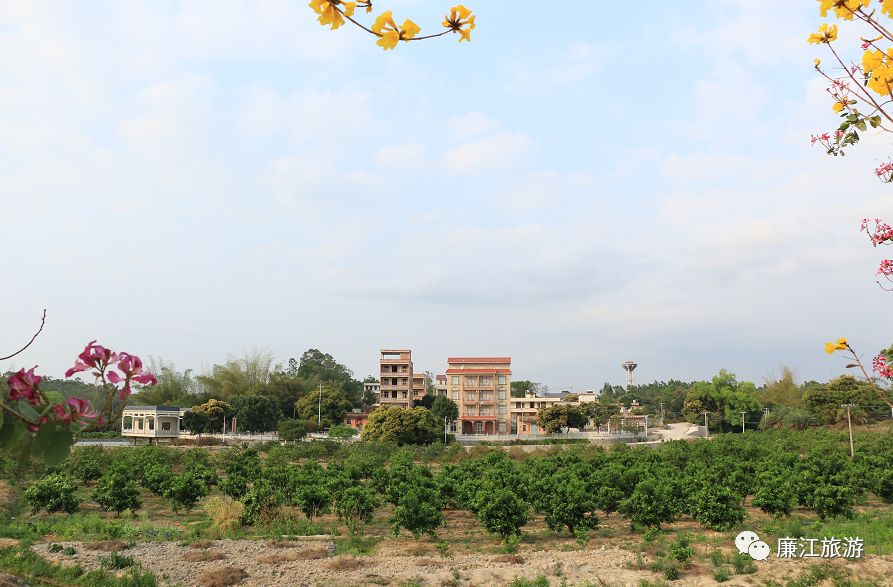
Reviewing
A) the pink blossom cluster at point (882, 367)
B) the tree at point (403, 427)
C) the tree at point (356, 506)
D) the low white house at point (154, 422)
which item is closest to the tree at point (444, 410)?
the tree at point (403, 427)

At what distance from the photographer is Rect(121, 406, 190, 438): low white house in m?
43.9

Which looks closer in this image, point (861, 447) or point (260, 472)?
point (260, 472)

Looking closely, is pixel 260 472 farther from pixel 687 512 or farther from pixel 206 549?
pixel 687 512

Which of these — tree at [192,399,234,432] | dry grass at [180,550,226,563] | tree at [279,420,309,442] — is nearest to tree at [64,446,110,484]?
dry grass at [180,550,226,563]

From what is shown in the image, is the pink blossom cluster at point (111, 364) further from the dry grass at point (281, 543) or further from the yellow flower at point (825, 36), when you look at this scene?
the dry grass at point (281, 543)

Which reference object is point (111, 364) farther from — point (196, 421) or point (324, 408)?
point (324, 408)

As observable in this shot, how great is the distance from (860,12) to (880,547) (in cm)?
1076

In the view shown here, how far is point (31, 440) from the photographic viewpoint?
2.02m

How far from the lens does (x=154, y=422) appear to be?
44094 millimetres

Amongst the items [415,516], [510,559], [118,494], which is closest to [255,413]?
[118,494]

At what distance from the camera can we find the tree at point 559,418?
145 ft

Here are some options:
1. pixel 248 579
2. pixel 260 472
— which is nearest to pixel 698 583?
pixel 248 579

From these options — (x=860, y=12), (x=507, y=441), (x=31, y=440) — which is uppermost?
(x=860, y=12)

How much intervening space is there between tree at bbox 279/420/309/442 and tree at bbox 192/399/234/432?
5897 mm
